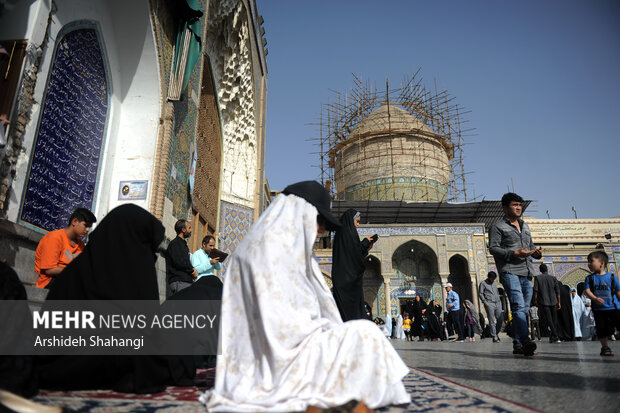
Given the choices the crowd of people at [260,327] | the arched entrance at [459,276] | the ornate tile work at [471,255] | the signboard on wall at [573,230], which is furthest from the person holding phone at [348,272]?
the signboard on wall at [573,230]

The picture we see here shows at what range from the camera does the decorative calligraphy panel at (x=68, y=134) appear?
2.68m

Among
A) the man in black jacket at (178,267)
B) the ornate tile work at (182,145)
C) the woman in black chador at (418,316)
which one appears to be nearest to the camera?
the man in black jacket at (178,267)

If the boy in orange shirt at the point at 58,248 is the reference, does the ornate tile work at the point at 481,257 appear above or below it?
above

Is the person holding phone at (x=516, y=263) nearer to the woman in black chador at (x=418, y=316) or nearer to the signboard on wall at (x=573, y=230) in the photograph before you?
the woman in black chador at (x=418, y=316)

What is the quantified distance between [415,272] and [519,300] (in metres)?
12.6

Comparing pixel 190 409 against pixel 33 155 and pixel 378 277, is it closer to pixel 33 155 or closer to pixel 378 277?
pixel 33 155

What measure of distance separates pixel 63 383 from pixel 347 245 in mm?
1728

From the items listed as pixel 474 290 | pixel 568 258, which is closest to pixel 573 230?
pixel 568 258

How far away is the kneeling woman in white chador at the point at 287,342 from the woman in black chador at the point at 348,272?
1356mm

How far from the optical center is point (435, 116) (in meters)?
18.8

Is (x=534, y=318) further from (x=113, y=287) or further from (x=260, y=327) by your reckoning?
(x=113, y=287)

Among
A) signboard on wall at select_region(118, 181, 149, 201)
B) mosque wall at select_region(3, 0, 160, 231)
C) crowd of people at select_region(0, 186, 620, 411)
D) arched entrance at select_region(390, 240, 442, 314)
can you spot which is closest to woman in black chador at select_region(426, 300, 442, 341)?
arched entrance at select_region(390, 240, 442, 314)

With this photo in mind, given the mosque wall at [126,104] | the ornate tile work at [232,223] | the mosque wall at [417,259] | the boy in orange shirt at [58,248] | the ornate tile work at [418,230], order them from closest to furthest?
the boy in orange shirt at [58,248] < the mosque wall at [126,104] < the ornate tile work at [232,223] < the mosque wall at [417,259] < the ornate tile work at [418,230]

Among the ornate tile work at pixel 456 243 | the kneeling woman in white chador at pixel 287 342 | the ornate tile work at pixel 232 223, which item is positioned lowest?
the kneeling woman in white chador at pixel 287 342
